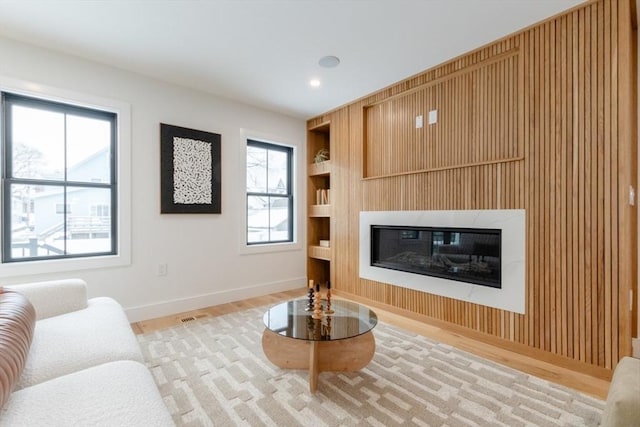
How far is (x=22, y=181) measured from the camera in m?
2.61

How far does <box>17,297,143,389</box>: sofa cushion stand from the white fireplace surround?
2.54m

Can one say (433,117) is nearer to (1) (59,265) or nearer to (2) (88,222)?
(2) (88,222)

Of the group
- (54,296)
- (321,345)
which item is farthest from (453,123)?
(54,296)

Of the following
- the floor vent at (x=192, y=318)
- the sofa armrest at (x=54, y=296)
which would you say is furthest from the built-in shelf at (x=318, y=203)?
the sofa armrest at (x=54, y=296)

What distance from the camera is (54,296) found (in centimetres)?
190

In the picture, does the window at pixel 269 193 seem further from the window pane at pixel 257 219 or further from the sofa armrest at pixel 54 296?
the sofa armrest at pixel 54 296

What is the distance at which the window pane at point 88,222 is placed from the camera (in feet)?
9.43

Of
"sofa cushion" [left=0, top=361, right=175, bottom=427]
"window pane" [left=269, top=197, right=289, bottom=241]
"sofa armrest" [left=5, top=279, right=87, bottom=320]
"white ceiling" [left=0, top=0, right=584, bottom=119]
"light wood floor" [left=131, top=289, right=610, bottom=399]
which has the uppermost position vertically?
"white ceiling" [left=0, top=0, right=584, bottom=119]

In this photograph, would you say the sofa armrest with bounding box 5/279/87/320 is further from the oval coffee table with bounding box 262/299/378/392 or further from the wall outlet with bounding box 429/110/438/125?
the wall outlet with bounding box 429/110/438/125

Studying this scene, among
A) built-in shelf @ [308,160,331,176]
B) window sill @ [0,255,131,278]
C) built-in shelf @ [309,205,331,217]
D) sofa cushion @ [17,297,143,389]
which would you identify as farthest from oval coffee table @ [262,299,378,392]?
built-in shelf @ [308,160,331,176]

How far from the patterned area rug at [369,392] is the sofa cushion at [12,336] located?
32.0 inches

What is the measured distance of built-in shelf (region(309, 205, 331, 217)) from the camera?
4.34 metres

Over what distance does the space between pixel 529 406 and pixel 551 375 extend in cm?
52

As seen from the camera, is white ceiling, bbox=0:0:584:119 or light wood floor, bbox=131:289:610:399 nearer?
light wood floor, bbox=131:289:610:399
